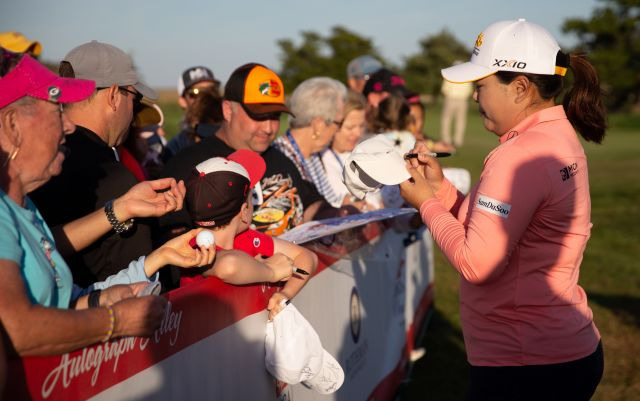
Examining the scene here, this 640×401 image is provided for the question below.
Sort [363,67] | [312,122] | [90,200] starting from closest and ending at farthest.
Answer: [90,200], [312,122], [363,67]

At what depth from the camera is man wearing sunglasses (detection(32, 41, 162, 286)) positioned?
331 cm

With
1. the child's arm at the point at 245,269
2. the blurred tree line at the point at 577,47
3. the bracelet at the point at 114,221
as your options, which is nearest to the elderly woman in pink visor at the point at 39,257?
the child's arm at the point at 245,269

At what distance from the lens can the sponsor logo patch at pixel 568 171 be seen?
2904 mm

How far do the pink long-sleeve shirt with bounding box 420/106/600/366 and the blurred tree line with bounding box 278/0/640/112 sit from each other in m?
56.1

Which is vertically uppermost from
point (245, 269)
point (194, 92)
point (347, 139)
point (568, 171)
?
point (568, 171)

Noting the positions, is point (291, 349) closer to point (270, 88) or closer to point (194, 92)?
point (270, 88)

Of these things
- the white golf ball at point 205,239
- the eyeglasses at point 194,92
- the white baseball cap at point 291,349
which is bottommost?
the white baseball cap at point 291,349

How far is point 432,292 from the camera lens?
8.56 meters

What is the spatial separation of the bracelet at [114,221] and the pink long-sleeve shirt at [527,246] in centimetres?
133

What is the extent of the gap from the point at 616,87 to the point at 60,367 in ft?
231

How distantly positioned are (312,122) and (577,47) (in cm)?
6518

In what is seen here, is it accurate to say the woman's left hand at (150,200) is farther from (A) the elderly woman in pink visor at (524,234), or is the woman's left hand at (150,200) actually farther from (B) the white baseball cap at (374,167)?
(A) the elderly woman in pink visor at (524,234)

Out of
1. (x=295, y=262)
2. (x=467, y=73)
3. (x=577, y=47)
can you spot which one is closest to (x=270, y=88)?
(x=295, y=262)

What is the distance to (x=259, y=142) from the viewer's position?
189 inches
